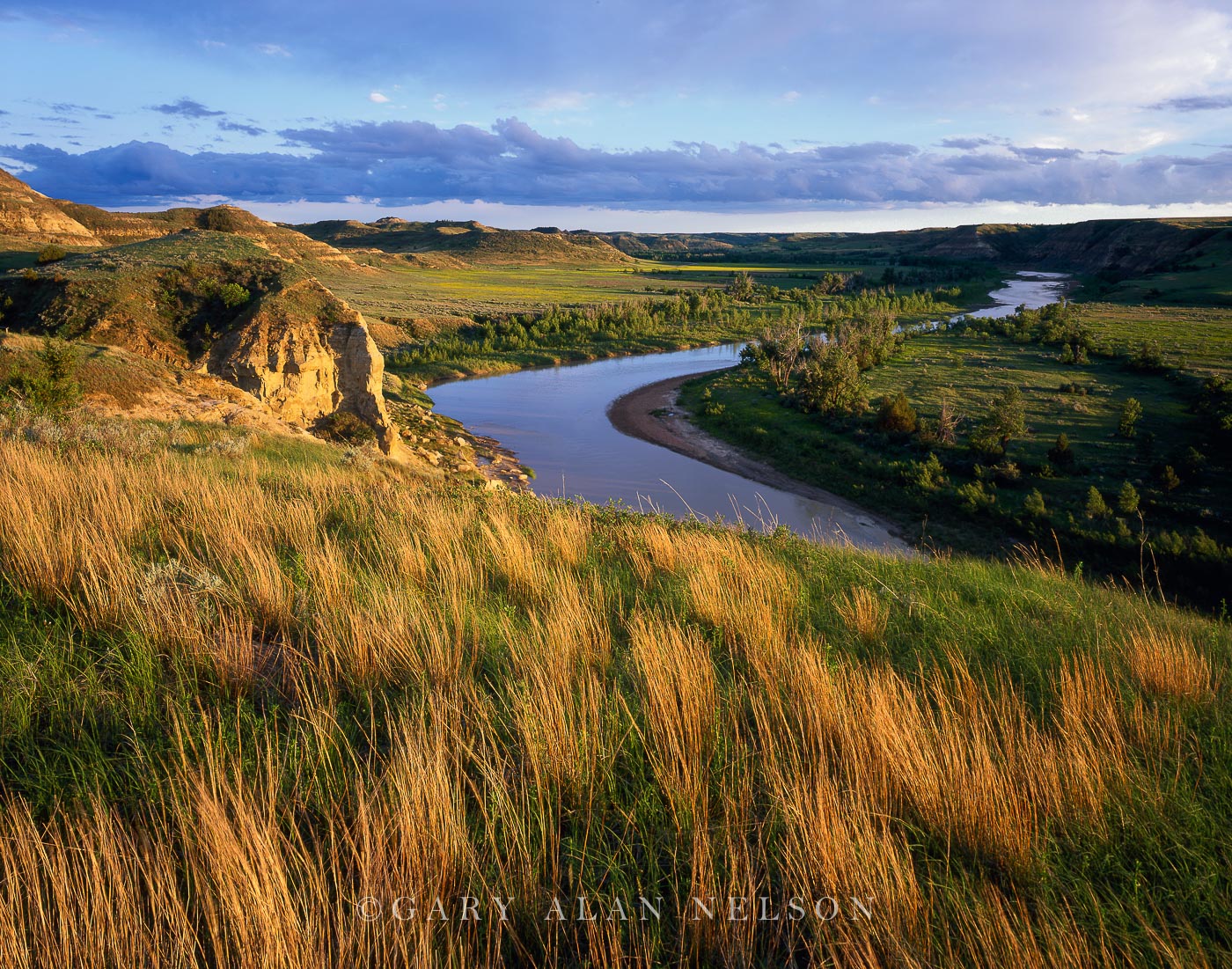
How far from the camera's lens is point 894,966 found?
5.97 feet

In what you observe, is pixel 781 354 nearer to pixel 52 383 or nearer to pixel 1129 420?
pixel 1129 420

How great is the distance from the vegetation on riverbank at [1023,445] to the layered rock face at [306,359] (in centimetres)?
1649

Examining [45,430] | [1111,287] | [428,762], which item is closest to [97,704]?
[428,762]

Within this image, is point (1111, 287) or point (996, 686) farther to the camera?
point (1111, 287)

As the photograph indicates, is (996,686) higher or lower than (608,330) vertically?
lower

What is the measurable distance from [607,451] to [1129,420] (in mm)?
21263

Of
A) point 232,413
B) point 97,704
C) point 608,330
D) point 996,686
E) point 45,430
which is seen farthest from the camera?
point 608,330

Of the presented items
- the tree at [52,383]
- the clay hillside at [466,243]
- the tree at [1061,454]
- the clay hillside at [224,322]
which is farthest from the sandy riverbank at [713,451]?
the clay hillside at [466,243]

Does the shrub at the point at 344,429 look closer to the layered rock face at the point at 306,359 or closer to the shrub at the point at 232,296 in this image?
the layered rock face at the point at 306,359

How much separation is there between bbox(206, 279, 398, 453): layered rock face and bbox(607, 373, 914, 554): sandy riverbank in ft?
45.4

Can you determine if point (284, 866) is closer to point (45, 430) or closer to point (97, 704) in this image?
point (97, 704)

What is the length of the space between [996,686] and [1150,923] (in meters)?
1.59

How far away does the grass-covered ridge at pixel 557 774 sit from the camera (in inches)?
72.9

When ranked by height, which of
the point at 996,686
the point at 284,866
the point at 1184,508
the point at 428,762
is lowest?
Answer: the point at 1184,508
